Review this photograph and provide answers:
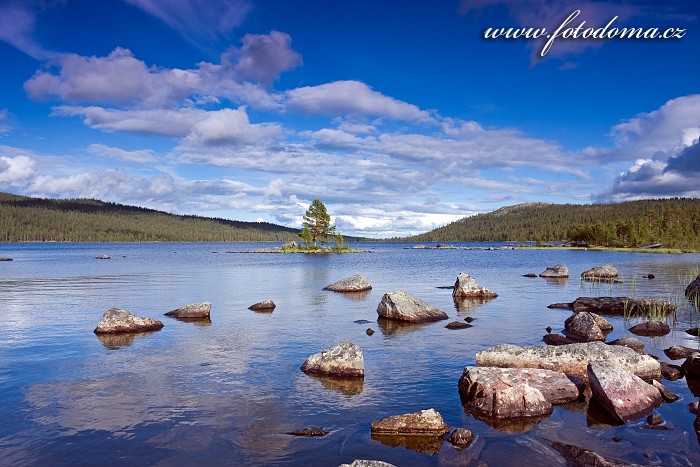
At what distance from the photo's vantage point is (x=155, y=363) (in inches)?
817

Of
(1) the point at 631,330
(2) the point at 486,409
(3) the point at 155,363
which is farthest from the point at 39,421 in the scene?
(1) the point at 631,330

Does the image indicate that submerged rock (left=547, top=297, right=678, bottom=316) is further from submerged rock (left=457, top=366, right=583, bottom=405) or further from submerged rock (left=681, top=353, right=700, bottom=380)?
submerged rock (left=457, top=366, right=583, bottom=405)

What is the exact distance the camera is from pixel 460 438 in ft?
42.7

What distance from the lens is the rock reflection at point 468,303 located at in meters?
36.6

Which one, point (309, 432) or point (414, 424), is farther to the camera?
point (414, 424)

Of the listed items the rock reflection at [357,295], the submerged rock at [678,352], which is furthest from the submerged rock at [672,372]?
the rock reflection at [357,295]

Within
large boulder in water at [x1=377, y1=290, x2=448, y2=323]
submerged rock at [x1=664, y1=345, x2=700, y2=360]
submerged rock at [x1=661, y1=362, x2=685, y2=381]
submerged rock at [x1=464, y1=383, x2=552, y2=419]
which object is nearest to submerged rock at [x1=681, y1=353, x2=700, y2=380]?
submerged rock at [x1=661, y1=362, x2=685, y2=381]

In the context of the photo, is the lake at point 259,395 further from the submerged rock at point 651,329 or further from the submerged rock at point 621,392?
the submerged rock at point 651,329

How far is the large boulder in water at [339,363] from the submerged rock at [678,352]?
14.1 m

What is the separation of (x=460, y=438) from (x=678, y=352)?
14.8 meters

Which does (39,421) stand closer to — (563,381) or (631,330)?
(563,381)

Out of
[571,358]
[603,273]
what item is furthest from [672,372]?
[603,273]

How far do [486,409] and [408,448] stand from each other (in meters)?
3.64

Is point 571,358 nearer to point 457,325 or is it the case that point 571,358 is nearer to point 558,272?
point 457,325
